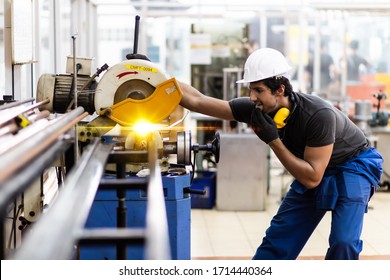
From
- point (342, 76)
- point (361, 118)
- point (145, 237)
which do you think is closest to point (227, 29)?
point (361, 118)

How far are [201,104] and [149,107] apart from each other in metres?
0.38

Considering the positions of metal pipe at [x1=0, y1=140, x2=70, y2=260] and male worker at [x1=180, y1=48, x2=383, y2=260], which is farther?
male worker at [x1=180, y1=48, x2=383, y2=260]

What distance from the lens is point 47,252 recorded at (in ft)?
4.08

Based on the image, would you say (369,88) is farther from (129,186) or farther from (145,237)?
(145,237)

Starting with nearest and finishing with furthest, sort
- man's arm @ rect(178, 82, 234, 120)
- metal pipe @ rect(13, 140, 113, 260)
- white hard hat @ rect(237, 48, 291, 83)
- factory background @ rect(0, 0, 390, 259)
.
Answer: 1. metal pipe @ rect(13, 140, 113, 260)
2. white hard hat @ rect(237, 48, 291, 83)
3. man's arm @ rect(178, 82, 234, 120)
4. factory background @ rect(0, 0, 390, 259)

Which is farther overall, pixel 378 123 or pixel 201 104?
pixel 378 123

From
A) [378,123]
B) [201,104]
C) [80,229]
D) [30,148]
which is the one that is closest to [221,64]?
[378,123]

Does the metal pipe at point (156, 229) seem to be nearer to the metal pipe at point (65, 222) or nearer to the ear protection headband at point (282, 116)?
the metal pipe at point (65, 222)

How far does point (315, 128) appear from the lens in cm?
328

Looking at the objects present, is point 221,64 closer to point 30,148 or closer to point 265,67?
point 265,67

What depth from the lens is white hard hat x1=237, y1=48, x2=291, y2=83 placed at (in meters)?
3.30

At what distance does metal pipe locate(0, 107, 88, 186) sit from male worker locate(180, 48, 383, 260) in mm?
1172

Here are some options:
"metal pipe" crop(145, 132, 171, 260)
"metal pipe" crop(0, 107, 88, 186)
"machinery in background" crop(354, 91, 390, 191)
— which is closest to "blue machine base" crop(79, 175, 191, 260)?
"metal pipe" crop(0, 107, 88, 186)

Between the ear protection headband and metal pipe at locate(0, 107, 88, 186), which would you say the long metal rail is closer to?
metal pipe at locate(0, 107, 88, 186)
